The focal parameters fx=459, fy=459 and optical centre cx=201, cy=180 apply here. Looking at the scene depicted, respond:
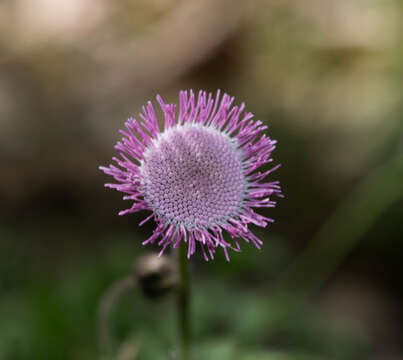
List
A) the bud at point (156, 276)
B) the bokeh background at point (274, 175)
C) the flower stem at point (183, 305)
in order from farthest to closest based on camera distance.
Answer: the bokeh background at point (274, 175) < the bud at point (156, 276) < the flower stem at point (183, 305)

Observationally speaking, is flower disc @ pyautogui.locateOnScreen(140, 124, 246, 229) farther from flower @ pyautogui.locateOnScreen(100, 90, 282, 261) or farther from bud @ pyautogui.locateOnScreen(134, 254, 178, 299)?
bud @ pyautogui.locateOnScreen(134, 254, 178, 299)

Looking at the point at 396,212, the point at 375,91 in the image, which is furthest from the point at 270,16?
the point at 396,212

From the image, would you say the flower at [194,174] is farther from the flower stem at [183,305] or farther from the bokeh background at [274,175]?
the bokeh background at [274,175]

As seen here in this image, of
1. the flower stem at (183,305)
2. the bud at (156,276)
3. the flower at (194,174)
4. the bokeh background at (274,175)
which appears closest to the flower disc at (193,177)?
the flower at (194,174)

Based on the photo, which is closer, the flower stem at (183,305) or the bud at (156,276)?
the flower stem at (183,305)

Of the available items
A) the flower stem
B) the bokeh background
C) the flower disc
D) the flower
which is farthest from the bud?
the bokeh background
